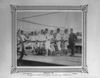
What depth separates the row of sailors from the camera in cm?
228

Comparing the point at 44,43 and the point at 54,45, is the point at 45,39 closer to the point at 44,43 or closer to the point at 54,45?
the point at 44,43

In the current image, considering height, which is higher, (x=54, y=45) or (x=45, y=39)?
(x=45, y=39)

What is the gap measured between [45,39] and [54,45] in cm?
18

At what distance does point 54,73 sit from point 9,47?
88 cm

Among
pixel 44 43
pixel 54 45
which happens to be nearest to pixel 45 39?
pixel 44 43

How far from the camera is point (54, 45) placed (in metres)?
2.29

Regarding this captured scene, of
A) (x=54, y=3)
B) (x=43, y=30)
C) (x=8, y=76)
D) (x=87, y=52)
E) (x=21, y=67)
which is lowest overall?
(x=8, y=76)

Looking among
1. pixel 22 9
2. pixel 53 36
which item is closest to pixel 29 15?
pixel 22 9

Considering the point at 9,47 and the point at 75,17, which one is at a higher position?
the point at 75,17

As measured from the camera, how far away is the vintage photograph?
228 cm

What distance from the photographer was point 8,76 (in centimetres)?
227

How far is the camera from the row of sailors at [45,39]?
2.28 meters

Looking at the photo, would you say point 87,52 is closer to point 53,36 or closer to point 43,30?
point 53,36

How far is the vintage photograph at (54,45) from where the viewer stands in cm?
228
